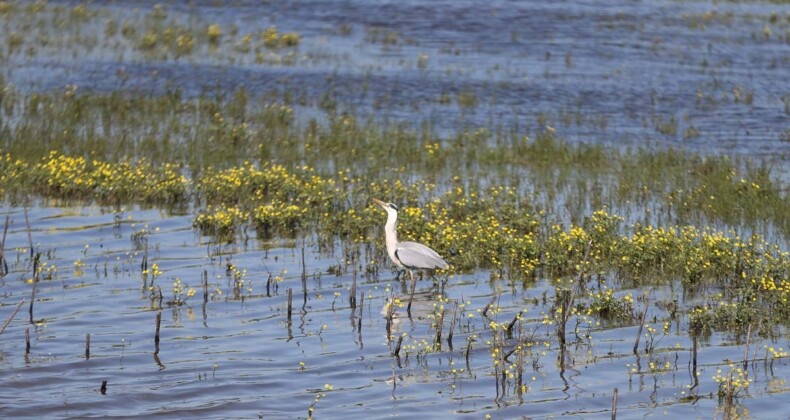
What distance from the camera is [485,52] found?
117 ft

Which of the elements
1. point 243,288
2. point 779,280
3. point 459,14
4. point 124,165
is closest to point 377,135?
point 124,165

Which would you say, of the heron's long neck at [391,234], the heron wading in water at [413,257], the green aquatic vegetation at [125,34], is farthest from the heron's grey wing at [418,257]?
the green aquatic vegetation at [125,34]

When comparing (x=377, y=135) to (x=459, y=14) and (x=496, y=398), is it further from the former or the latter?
(x=459, y=14)

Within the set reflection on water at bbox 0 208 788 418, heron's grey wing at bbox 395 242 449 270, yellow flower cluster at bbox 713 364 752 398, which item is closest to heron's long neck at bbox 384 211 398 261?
heron's grey wing at bbox 395 242 449 270

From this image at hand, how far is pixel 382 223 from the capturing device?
17953 millimetres

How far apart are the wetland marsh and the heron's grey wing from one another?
17.2 inches

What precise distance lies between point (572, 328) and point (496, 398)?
7.96 feet

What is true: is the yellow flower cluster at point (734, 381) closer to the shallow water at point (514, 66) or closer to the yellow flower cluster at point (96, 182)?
the yellow flower cluster at point (96, 182)

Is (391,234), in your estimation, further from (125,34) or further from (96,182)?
(125,34)

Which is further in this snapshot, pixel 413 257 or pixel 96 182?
pixel 96 182

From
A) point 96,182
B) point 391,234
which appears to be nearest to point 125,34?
point 96,182

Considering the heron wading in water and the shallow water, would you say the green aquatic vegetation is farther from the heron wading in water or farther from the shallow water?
the heron wading in water

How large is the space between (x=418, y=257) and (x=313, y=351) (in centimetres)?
268

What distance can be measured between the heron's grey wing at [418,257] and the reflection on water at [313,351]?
0.40 m
